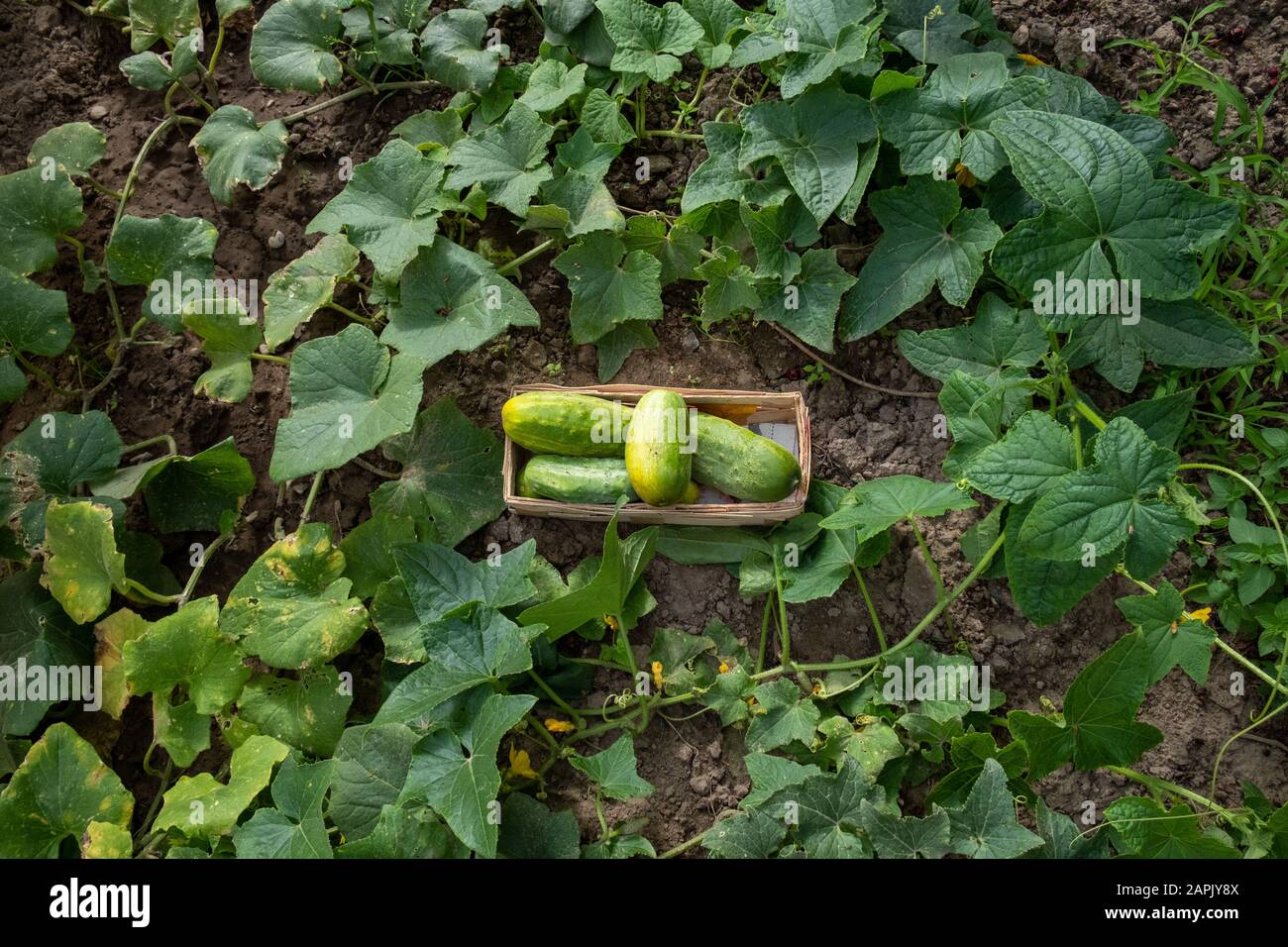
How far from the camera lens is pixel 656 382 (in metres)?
3.28

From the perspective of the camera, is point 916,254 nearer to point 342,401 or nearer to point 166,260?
point 342,401

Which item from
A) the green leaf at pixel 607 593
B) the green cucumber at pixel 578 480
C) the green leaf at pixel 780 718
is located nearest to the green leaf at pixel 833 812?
the green leaf at pixel 780 718

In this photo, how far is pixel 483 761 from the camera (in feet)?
8.12

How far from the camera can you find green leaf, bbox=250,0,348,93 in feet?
11.1

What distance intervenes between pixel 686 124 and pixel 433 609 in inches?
72.5

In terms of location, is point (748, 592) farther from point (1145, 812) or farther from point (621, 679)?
point (1145, 812)

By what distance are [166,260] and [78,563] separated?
3.23 feet

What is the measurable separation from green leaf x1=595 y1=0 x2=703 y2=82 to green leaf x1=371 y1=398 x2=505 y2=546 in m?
1.24

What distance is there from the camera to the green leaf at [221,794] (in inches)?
104

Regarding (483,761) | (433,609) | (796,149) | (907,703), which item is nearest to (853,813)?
(907,703)

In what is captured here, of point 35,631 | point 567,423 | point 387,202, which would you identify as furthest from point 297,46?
point 35,631

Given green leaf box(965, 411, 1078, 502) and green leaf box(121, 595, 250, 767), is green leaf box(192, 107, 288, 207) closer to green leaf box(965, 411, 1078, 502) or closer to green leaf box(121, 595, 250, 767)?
green leaf box(121, 595, 250, 767)

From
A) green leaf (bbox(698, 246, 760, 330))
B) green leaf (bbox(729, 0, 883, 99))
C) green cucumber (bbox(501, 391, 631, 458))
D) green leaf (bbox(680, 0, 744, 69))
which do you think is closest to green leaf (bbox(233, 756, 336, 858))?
green cucumber (bbox(501, 391, 631, 458))

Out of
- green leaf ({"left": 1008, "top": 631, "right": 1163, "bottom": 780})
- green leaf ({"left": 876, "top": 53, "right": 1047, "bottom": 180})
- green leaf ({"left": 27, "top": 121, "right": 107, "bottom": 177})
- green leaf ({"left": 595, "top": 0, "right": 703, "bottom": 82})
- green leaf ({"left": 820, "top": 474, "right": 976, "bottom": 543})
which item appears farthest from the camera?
green leaf ({"left": 27, "top": 121, "right": 107, "bottom": 177})
